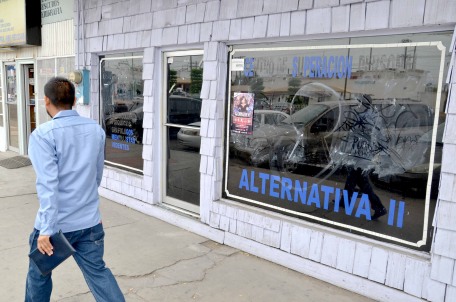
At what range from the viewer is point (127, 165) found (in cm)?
642

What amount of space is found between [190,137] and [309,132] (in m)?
1.84

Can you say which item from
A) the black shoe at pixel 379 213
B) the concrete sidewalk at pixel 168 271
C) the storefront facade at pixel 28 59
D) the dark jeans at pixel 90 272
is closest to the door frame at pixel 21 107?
the storefront facade at pixel 28 59

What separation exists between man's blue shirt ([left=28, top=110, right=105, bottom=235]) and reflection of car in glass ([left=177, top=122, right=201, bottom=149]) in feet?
7.99

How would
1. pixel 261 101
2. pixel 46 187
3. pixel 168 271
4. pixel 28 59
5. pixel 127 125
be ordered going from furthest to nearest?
pixel 28 59, pixel 127 125, pixel 261 101, pixel 168 271, pixel 46 187

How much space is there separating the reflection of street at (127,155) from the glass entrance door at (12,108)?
4.30m

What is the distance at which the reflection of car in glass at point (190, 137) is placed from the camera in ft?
17.5

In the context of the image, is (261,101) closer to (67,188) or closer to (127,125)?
(67,188)

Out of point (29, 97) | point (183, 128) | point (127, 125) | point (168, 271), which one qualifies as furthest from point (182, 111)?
point (29, 97)

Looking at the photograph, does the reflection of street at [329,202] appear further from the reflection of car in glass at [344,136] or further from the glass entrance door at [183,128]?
the glass entrance door at [183,128]

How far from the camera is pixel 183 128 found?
550cm

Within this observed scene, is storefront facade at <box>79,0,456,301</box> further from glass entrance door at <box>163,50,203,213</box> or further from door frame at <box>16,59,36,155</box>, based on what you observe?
door frame at <box>16,59,36,155</box>

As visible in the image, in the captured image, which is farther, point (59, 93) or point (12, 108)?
point (12, 108)

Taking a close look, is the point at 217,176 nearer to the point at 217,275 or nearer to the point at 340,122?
the point at 217,275

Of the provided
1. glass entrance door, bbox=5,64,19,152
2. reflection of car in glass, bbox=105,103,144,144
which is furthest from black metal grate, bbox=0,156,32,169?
reflection of car in glass, bbox=105,103,144,144
